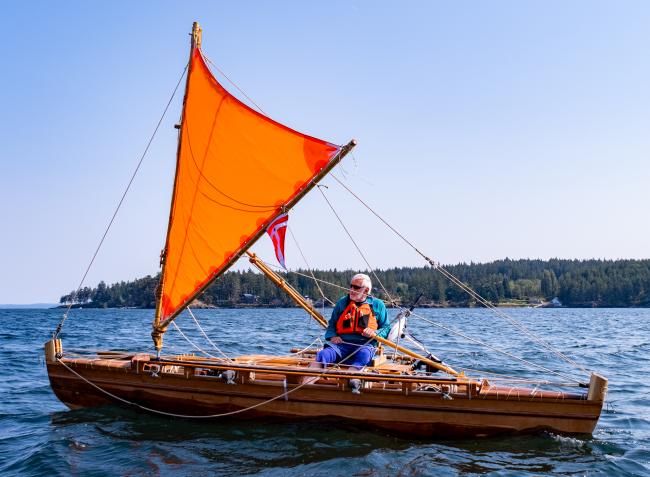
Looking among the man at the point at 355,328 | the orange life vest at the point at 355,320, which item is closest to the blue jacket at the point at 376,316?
the man at the point at 355,328

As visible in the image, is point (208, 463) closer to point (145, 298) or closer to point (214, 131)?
point (214, 131)

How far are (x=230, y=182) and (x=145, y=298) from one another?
150 m

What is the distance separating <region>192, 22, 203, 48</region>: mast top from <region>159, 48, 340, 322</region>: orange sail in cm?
15

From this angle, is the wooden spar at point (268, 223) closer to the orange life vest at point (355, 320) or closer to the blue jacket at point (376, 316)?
the blue jacket at point (376, 316)

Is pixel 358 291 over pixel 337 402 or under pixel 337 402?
over

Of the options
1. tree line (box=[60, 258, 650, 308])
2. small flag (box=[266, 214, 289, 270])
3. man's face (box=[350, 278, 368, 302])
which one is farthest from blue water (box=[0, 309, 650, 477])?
tree line (box=[60, 258, 650, 308])

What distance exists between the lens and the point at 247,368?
10.8 m

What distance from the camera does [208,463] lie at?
9.00 metres

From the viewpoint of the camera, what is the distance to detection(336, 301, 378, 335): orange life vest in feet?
37.2

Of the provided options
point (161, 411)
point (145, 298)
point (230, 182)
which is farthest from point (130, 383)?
point (145, 298)

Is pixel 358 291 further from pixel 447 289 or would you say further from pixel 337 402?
pixel 447 289

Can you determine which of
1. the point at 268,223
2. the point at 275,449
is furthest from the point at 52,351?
the point at 275,449

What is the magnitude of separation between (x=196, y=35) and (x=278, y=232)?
14.3 ft

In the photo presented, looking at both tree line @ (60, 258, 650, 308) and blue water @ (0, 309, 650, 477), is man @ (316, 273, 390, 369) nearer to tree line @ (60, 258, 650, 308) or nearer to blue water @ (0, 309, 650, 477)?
blue water @ (0, 309, 650, 477)
